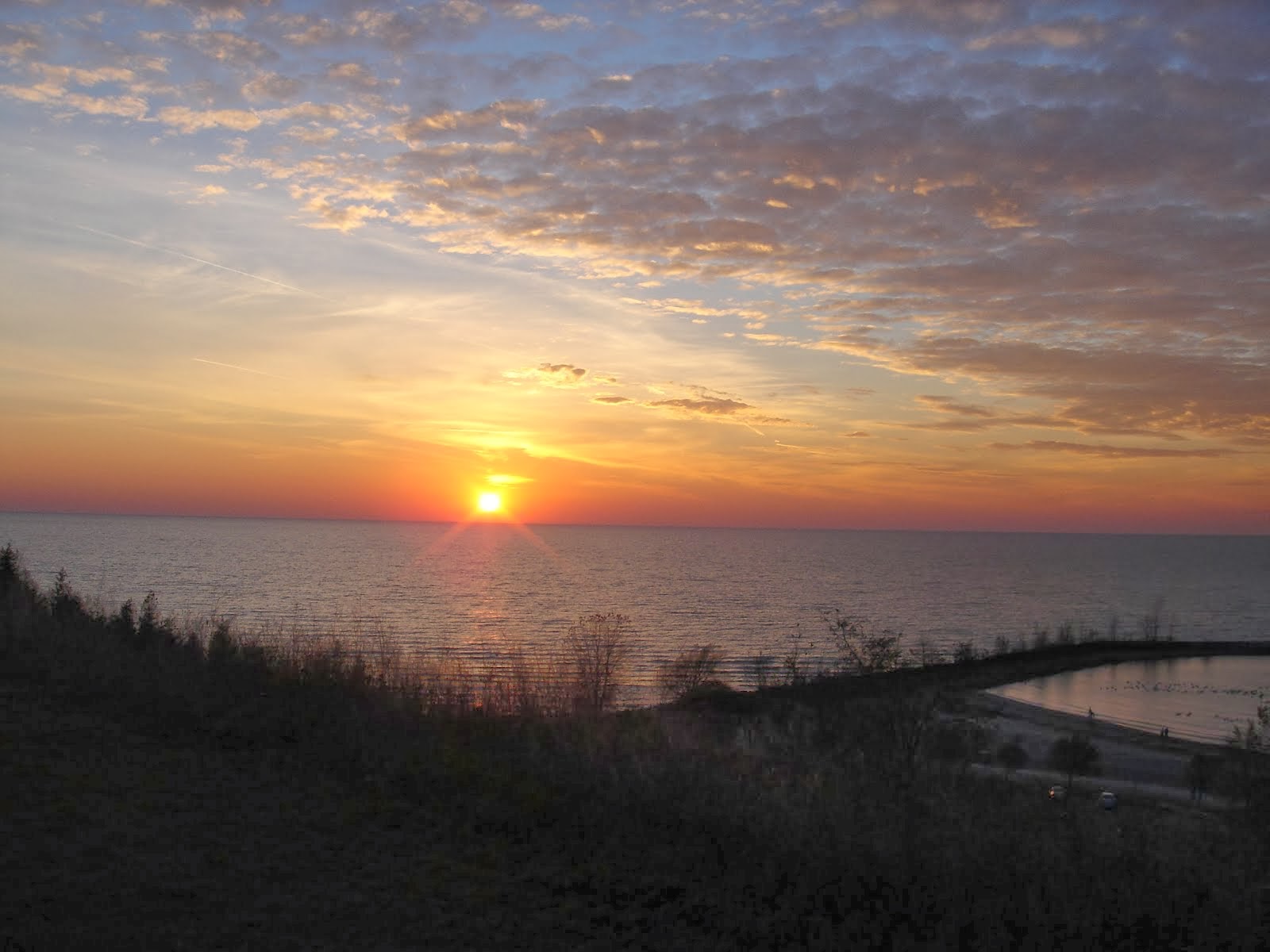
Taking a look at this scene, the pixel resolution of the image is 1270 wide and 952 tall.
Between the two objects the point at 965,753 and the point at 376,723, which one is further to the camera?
the point at 965,753

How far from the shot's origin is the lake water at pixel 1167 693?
38219mm

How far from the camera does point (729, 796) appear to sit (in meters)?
8.81

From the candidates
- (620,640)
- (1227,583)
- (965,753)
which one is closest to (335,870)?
(965,753)

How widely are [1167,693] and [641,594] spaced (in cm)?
4437

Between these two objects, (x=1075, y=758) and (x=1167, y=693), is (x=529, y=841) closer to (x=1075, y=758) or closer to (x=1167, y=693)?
(x=1075, y=758)

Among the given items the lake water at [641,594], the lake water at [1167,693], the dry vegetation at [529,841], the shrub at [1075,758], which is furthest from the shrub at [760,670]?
the dry vegetation at [529,841]

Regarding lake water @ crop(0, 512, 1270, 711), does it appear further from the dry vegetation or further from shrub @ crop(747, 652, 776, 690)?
the dry vegetation

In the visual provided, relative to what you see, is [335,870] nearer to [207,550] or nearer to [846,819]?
[846,819]

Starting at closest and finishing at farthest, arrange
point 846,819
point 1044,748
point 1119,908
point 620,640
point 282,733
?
1. point 1119,908
2. point 846,819
3. point 282,733
4. point 1044,748
5. point 620,640

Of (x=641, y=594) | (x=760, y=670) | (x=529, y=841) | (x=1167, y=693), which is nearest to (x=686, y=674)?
(x=760, y=670)

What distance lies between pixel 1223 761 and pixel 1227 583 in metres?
127

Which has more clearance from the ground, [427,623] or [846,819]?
[846,819]

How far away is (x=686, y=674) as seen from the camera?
32969mm

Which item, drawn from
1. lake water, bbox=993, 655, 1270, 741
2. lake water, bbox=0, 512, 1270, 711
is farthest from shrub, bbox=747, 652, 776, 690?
lake water, bbox=993, 655, 1270, 741
